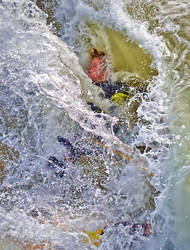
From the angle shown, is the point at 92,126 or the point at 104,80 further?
the point at 104,80

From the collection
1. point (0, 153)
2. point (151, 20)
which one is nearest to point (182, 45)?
point (151, 20)

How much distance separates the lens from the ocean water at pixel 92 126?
5.71m

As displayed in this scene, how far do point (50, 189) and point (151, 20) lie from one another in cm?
459

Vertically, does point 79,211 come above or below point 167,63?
below

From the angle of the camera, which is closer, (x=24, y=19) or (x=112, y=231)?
(x=112, y=231)

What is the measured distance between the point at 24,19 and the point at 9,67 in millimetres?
1206

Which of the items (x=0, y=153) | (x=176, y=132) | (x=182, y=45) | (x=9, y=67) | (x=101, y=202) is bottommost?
(x=0, y=153)

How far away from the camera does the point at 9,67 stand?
6.04m

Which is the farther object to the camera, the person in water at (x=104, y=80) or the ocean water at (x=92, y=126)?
the person in water at (x=104, y=80)

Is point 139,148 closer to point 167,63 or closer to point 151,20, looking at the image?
point 167,63

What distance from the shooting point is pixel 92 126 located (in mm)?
5930

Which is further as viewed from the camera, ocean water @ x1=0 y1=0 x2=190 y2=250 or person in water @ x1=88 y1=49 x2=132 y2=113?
person in water @ x1=88 y1=49 x2=132 y2=113

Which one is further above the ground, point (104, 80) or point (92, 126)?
point (104, 80)

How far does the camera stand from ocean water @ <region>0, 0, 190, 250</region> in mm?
5707
